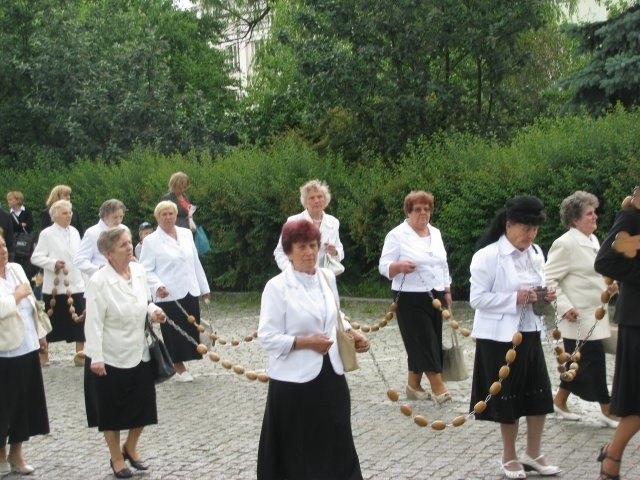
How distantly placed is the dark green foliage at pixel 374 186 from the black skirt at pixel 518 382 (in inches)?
311

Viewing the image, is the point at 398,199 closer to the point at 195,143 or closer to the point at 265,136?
the point at 195,143

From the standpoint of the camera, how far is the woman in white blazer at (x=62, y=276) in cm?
1370

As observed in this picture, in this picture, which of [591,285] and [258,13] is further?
[258,13]

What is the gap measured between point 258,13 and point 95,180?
29.1m

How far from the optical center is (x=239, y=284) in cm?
2233

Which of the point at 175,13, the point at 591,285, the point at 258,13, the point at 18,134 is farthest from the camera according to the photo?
the point at 258,13

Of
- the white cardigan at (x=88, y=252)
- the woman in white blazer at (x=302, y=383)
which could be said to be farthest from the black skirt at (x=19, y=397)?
the white cardigan at (x=88, y=252)

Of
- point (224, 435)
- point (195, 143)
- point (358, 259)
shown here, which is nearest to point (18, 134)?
point (195, 143)

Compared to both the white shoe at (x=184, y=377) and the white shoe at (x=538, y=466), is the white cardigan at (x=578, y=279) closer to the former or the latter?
the white shoe at (x=538, y=466)

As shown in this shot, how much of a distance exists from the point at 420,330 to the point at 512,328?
2911mm

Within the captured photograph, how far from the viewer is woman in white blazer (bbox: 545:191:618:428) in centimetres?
942

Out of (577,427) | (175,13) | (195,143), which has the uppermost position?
(175,13)

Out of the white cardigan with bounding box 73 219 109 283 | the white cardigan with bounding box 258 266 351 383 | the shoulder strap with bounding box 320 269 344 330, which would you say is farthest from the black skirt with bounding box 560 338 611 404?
the white cardigan with bounding box 73 219 109 283

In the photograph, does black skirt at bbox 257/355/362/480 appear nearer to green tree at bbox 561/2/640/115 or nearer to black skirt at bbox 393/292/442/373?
black skirt at bbox 393/292/442/373
